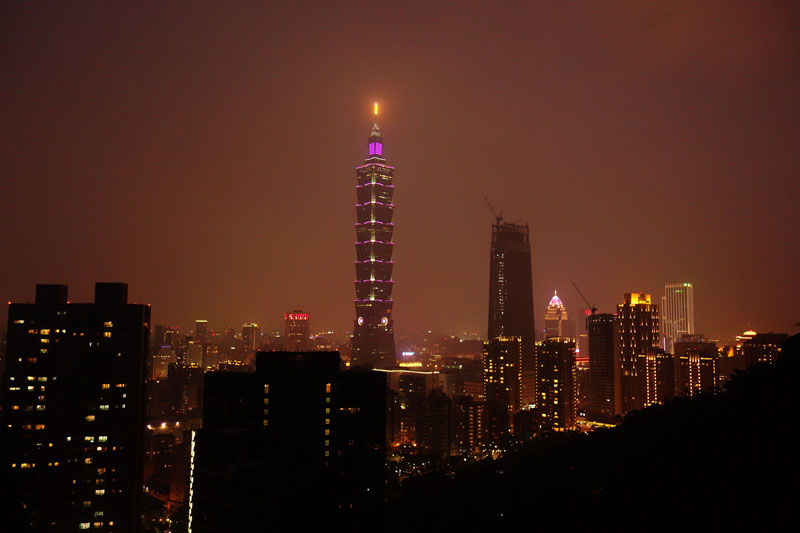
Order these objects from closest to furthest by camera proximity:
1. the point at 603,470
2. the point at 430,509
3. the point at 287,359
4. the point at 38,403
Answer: the point at 603,470
the point at 430,509
the point at 287,359
the point at 38,403

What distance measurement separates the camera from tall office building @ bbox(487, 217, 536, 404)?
83.2 m

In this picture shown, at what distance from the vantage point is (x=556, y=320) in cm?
10169

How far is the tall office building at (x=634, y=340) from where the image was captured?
48.2 metres

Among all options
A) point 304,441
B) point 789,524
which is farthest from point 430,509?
point 789,524

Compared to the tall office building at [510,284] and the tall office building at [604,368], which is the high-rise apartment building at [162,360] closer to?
the tall office building at [604,368]

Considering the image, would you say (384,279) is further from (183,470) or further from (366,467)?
(366,467)

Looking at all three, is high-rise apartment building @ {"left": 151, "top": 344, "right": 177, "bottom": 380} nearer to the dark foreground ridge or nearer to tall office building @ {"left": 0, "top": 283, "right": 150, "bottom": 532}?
tall office building @ {"left": 0, "top": 283, "right": 150, "bottom": 532}

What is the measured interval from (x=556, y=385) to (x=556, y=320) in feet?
183

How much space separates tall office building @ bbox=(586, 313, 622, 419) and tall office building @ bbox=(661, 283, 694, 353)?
36.8 meters

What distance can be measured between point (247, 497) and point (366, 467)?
3590 mm

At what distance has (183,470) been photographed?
2925 cm

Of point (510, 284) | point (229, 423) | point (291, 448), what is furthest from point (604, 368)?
point (229, 423)

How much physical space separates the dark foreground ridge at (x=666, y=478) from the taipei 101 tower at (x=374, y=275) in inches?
1999

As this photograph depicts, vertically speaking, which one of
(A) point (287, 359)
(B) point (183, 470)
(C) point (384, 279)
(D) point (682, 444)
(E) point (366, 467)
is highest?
(C) point (384, 279)
